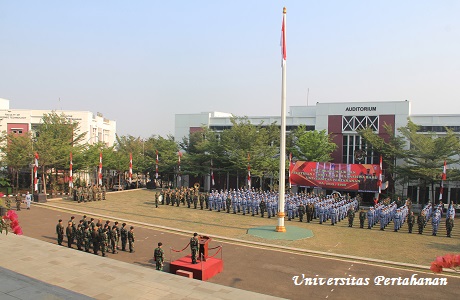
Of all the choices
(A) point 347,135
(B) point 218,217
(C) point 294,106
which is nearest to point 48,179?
(B) point 218,217

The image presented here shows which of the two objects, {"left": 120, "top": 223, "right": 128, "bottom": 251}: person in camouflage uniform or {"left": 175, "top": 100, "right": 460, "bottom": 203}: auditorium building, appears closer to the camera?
{"left": 120, "top": 223, "right": 128, "bottom": 251}: person in camouflage uniform

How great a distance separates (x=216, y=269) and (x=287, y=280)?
2150 mm

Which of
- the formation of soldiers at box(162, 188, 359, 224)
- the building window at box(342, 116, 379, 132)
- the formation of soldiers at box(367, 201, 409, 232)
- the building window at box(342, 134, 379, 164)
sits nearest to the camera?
the formation of soldiers at box(367, 201, 409, 232)

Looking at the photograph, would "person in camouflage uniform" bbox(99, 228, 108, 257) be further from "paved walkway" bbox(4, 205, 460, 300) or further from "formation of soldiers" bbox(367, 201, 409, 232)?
"formation of soldiers" bbox(367, 201, 409, 232)

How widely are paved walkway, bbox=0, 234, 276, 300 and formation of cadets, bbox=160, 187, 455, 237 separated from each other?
12.3 meters

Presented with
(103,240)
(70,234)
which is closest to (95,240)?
(103,240)

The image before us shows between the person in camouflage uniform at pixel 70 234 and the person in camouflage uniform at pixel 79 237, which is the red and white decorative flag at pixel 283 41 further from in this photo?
the person in camouflage uniform at pixel 70 234

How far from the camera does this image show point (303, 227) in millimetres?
19734

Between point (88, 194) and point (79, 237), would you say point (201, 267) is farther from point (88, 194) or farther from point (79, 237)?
point (88, 194)

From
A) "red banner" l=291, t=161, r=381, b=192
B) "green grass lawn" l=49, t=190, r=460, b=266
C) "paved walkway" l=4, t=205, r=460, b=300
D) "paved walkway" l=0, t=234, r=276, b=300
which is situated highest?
"red banner" l=291, t=161, r=381, b=192

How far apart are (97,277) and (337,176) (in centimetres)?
2307

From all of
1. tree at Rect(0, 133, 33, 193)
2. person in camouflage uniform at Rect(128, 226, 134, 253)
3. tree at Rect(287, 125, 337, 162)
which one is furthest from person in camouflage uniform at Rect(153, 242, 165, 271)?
tree at Rect(287, 125, 337, 162)

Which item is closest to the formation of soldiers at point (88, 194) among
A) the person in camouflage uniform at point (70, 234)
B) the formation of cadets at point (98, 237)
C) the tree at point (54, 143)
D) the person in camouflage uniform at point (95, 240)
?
the tree at point (54, 143)

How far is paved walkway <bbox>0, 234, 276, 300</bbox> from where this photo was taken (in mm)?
9180
